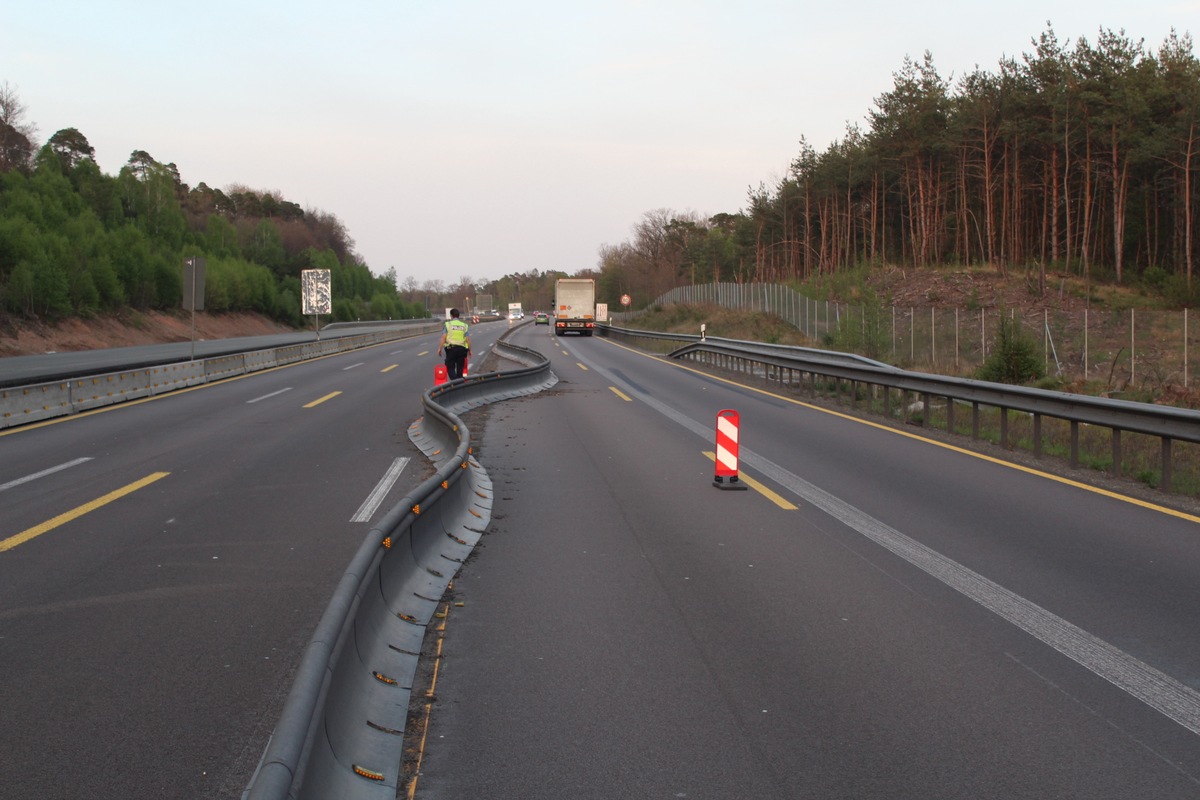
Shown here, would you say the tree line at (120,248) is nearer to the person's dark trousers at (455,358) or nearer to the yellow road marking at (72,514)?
the person's dark trousers at (455,358)

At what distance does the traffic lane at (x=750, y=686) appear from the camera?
4.02m

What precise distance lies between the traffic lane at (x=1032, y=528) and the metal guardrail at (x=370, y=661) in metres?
3.70

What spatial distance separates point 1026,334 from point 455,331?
13.9 meters

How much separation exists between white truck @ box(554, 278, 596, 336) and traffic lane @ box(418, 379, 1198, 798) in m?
67.7

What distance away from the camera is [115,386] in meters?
21.5

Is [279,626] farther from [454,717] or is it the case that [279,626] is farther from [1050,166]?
[1050,166]

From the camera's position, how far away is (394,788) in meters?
3.91

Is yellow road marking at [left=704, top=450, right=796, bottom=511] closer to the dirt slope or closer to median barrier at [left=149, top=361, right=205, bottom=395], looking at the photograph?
median barrier at [left=149, top=361, right=205, bottom=395]

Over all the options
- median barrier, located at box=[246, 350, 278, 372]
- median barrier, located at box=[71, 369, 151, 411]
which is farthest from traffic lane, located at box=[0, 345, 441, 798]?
median barrier, located at box=[246, 350, 278, 372]

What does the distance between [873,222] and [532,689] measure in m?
72.1

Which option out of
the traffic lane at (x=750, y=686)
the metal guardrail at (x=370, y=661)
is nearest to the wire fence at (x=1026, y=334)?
the traffic lane at (x=750, y=686)

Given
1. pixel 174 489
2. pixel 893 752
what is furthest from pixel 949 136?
pixel 893 752

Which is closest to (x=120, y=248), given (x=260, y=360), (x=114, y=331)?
(x=114, y=331)

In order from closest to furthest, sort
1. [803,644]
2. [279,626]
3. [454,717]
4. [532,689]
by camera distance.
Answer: [454,717] < [532,689] < [803,644] < [279,626]
